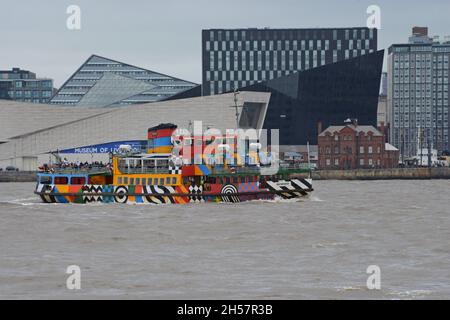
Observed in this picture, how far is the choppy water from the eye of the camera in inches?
879

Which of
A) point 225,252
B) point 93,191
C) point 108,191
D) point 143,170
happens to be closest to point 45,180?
point 93,191

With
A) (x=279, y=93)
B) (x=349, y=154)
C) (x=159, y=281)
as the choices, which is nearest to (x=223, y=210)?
(x=159, y=281)

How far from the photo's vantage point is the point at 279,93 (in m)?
157

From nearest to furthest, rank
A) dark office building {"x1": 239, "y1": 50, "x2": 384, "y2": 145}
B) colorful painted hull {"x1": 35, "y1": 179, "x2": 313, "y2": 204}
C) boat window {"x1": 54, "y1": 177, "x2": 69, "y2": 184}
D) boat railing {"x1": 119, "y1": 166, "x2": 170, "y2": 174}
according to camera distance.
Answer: colorful painted hull {"x1": 35, "y1": 179, "x2": 313, "y2": 204} → boat railing {"x1": 119, "y1": 166, "x2": 170, "y2": 174} → boat window {"x1": 54, "y1": 177, "x2": 69, "y2": 184} → dark office building {"x1": 239, "y1": 50, "x2": 384, "y2": 145}

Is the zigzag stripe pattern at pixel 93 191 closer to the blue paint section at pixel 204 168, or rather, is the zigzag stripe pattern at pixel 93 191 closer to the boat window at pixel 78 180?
the boat window at pixel 78 180

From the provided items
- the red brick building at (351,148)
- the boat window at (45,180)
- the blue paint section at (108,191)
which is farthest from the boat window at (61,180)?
the red brick building at (351,148)

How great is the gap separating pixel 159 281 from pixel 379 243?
1143cm

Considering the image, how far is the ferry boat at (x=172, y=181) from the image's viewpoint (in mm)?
53344

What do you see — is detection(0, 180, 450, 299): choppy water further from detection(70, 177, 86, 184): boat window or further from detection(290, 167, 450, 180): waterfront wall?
detection(290, 167, 450, 180): waterfront wall

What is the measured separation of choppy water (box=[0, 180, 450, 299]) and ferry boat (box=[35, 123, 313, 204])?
3426mm

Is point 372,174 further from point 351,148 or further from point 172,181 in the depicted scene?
point 172,181

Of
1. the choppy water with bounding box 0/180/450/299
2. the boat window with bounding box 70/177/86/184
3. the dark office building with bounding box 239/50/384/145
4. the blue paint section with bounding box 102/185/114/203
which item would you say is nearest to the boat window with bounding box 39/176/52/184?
the boat window with bounding box 70/177/86/184

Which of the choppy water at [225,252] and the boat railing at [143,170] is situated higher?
the boat railing at [143,170]
